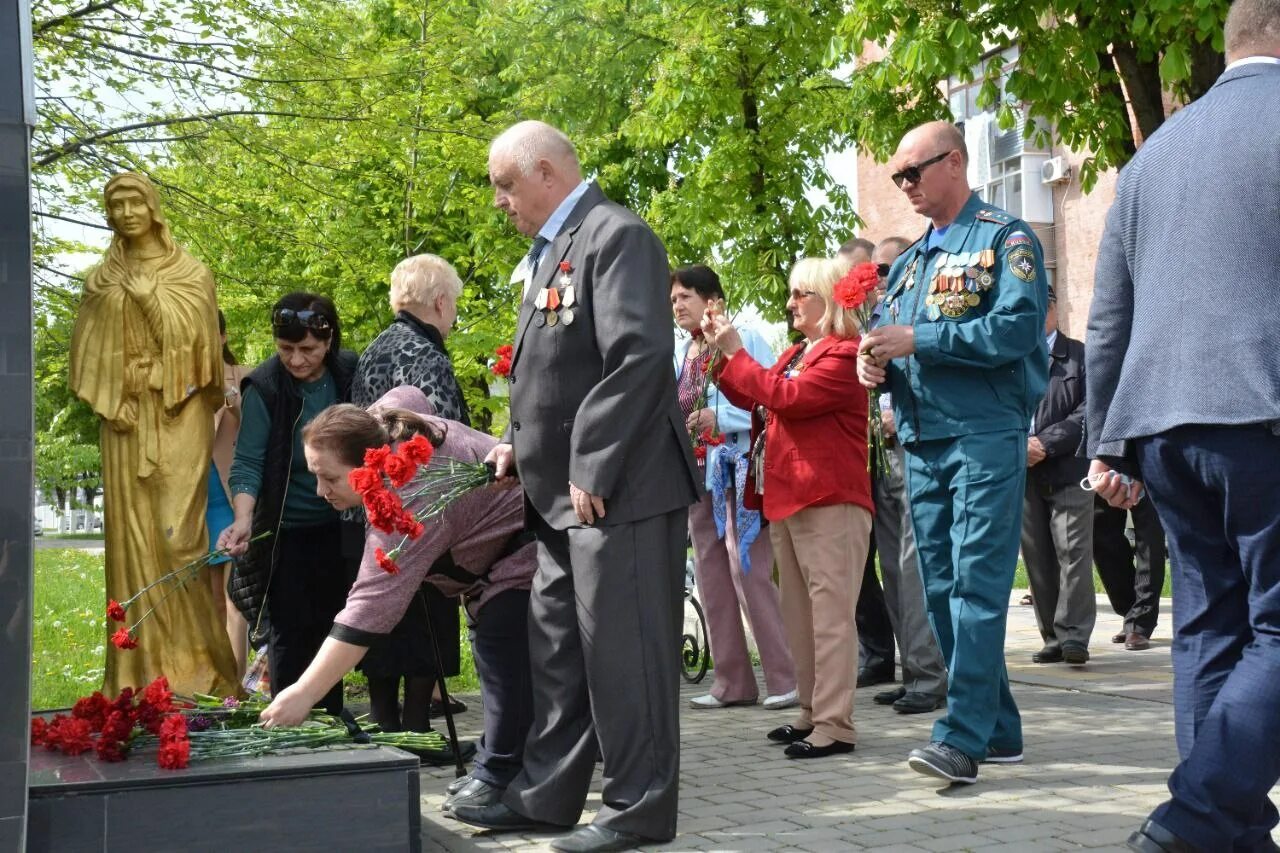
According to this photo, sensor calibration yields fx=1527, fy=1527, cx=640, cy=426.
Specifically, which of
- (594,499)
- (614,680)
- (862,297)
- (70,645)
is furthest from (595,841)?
(70,645)

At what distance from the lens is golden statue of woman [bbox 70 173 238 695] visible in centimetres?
665

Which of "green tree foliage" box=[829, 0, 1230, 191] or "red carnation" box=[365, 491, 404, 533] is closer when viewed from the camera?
"red carnation" box=[365, 491, 404, 533]

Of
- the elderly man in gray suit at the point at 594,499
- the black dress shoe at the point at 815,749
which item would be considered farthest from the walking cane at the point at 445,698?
the black dress shoe at the point at 815,749

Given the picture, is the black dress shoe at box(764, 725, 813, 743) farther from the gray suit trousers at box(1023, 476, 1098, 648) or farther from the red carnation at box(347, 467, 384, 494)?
the gray suit trousers at box(1023, 476, 1098, 648)

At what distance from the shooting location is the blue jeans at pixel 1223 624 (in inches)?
150

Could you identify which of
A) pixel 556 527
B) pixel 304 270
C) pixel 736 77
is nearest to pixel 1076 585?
pixel 556 527

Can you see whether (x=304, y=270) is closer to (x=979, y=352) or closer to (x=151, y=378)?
(x=151, y=378)

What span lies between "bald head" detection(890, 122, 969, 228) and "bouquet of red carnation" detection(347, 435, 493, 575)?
80.8 inches

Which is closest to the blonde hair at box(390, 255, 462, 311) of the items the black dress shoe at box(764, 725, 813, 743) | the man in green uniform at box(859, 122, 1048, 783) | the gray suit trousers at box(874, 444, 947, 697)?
the man in green uniform at box(859, 122, 1048, 783)

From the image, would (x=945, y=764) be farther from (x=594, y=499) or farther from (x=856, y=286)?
(x=856, y=286)

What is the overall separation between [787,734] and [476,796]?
188cm

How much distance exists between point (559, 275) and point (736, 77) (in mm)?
15336

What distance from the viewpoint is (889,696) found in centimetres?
782

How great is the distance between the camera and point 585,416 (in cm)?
467
